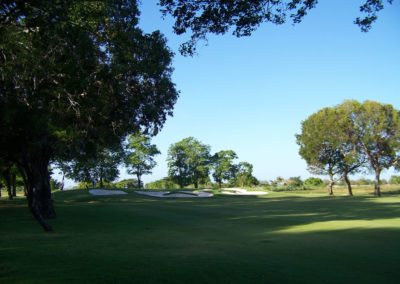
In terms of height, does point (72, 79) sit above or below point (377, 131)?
below

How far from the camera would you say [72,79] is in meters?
10.9

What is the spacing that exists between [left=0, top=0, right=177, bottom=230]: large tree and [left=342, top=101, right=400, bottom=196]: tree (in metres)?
38.1

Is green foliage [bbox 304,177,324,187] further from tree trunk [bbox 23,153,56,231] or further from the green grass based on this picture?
tree trunk [bbox 23,153,56,231]

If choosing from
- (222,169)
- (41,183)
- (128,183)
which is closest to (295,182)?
(222,169)

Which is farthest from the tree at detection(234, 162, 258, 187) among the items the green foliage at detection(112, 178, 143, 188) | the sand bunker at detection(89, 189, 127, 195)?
the sand bunker at detection(89, 189, 127, 195)

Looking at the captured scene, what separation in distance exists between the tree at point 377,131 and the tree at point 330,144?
0.95 meters

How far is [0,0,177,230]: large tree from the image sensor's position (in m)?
10.0

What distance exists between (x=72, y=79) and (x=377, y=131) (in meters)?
47.8

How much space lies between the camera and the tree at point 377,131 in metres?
51.1

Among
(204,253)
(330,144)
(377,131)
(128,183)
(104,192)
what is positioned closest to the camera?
(204,253)

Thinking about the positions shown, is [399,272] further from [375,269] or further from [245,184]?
[245,184]

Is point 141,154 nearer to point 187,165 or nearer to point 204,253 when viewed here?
point 187,165

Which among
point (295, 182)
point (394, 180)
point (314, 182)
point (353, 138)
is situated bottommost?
point (394, 180)

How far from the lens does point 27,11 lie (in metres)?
8.23
